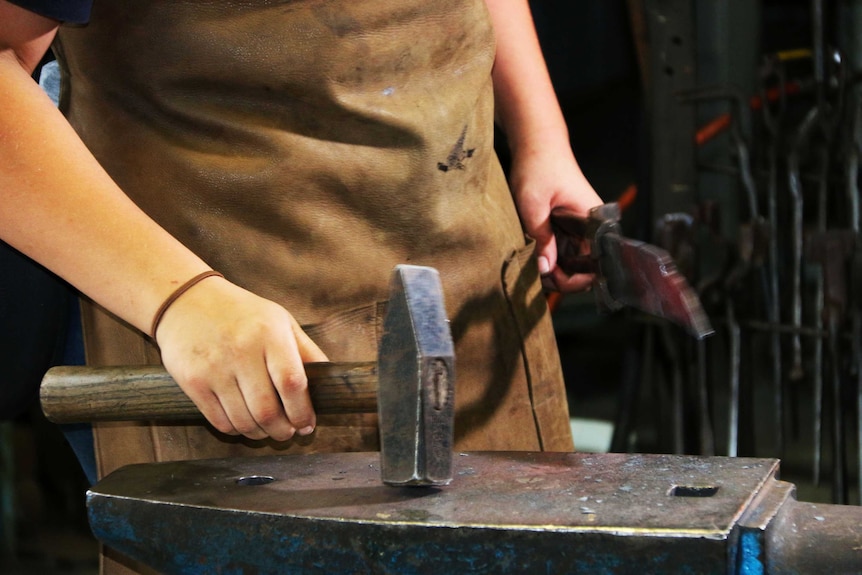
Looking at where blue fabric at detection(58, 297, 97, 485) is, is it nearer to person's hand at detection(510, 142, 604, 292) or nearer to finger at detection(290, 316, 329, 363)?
finger at detection(290, 316, 329, 363)

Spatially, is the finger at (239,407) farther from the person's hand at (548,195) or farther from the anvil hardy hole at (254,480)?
the person's hand at (548,195)

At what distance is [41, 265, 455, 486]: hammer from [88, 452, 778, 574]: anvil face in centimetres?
4

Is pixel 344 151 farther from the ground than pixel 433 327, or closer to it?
farther from the ground

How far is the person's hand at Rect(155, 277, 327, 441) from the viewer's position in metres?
0.91

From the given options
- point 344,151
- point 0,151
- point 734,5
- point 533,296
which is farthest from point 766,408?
point 0,151

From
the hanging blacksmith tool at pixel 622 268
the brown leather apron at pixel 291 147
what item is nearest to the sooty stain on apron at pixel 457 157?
the brown leather apron at pixel 291 147

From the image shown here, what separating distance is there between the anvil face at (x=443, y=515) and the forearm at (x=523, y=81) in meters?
0.53

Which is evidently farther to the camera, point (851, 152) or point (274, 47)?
point (851, 152)

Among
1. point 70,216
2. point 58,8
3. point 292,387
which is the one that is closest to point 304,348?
point 292,387

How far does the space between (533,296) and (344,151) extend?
1.03 ft

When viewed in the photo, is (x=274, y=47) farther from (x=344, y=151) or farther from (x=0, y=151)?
(x=0, y=151)

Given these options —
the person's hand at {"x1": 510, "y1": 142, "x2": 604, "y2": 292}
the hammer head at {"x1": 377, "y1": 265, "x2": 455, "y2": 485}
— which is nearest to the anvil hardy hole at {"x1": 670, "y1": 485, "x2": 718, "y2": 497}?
the hammer head at {"x1": 377, "y1": 265, "x2": 455, "y2": 485}

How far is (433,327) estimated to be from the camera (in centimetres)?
88

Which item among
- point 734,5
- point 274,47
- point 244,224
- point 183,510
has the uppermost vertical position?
point 734,5
